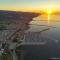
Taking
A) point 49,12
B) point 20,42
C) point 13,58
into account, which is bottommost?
point 13,58

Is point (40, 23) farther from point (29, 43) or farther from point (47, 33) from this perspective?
point (29, 43)

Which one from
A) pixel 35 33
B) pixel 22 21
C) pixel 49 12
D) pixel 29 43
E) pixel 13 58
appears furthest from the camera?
pixel 22 21

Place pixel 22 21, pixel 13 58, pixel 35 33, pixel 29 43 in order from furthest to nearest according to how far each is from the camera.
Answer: pixel 22 21, pixel 35 33, pixel 29 43, pixel 13 58

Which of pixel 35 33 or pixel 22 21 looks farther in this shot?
pixel 22 21

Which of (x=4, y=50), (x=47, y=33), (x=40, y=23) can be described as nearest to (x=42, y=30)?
(x=47, y=33)

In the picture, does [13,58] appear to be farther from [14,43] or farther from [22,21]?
[22,21]

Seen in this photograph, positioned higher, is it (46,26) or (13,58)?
(46,26)

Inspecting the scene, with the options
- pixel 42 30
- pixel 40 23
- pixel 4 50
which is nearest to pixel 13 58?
pixel 4 50
